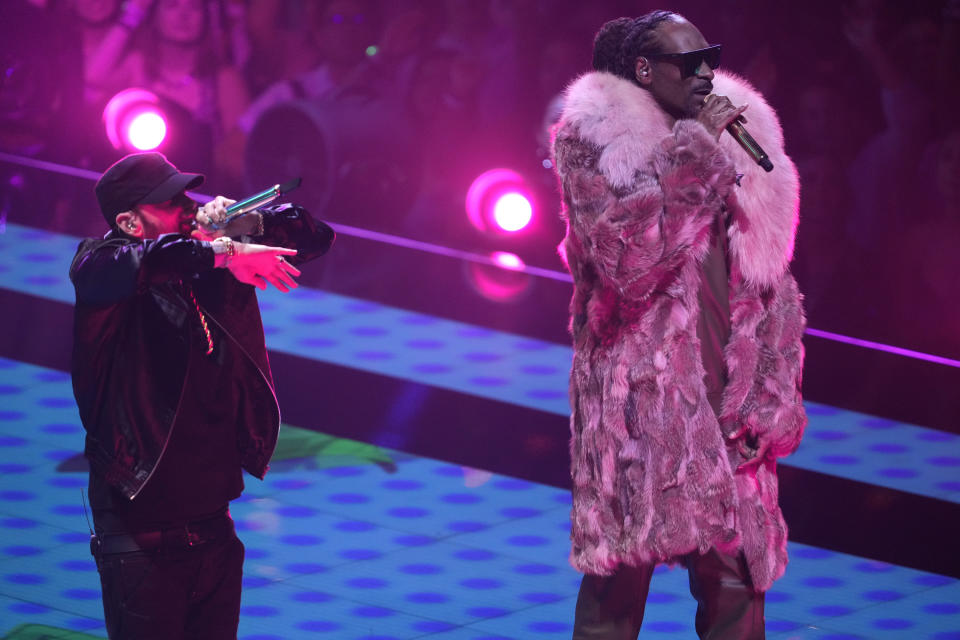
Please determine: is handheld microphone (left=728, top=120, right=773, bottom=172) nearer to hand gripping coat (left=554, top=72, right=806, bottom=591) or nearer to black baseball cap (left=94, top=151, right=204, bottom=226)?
hand gripping coat (left=554, top=72, right=806, bottom=591)

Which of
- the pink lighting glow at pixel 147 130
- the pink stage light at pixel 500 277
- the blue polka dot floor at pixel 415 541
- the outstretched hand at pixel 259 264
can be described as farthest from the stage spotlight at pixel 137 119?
the outstretched hand at pixel 259 264

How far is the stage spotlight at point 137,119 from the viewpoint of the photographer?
8.13 meters

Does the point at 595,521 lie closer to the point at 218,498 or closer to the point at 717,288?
the point at 717,288

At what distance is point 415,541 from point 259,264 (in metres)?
1.62

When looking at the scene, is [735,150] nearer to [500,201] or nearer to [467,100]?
[500,201]

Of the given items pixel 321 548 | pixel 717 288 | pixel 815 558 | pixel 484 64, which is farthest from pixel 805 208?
pixel 717 288

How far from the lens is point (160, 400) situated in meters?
2.62

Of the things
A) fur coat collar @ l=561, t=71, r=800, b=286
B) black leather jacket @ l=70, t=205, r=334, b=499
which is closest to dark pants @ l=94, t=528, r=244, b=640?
black leather jacket @ l=70, t=205, r=334, b=499

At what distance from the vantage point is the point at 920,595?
3.83m

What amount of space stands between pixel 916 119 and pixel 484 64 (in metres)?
2.29

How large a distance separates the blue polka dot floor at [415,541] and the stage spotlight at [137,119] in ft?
9.35

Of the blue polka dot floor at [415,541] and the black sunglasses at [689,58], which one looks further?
the blue polka dot floor at [415,541]

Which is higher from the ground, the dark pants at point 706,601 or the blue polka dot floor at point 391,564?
the dark pants at point 706,601

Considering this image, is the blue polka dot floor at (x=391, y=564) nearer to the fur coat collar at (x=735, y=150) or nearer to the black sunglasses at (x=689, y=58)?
the fur coat collar at (x=735, y=150)
